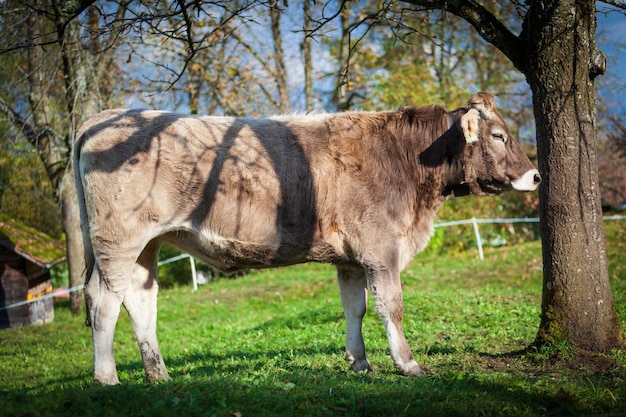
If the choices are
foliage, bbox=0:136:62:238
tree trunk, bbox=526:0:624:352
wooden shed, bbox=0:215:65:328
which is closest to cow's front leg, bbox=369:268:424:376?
tree trunk, bbox=526:0:624:352

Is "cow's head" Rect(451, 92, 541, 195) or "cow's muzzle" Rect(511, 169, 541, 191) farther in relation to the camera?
"cow's head" Rect(451, 92, 541, 195)

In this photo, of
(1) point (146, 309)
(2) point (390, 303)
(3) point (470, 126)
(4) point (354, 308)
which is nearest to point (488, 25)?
(3) point (470, 126)

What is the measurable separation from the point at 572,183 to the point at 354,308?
9.01 ft

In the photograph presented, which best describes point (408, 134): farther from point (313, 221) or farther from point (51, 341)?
point (51, 341)

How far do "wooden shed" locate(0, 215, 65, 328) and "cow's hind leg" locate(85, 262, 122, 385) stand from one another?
12.5m

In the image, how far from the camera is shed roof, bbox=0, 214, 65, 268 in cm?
1912

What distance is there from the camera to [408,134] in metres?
7.78

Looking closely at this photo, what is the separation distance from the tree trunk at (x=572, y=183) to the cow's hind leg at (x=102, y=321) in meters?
4.63

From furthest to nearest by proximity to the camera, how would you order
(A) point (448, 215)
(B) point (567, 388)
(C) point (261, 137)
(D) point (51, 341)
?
(A) point (448, 215)
(D) point (51, 341)
(C) point (261, 137)
(B) point (567, 388)

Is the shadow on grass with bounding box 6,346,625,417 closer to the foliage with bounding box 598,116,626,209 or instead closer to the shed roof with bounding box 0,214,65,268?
the shed roof with bounding box 0,214,65,268

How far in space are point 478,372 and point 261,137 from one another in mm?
3383

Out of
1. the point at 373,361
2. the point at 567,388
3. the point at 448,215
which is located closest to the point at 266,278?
the point at 448,215

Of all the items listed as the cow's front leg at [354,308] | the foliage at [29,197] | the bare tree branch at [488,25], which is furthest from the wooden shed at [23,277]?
the bare tree branch at [488,25]

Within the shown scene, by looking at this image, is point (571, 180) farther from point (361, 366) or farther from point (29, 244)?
point (29, 244)
